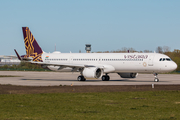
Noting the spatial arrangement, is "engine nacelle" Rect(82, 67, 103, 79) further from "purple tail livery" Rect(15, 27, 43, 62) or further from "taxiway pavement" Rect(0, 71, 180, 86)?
"purple tail livery" Rect(15, 27, 43, 62)

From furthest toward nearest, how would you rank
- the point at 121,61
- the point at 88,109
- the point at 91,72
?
1. the point at 121,61
2. the point at 91,72
3. the point at 88,109

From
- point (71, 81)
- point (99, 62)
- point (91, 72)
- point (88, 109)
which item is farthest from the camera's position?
point (99, 62)

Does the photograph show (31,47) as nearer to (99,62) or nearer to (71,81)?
(71,81)

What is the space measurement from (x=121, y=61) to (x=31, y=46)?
1742cm

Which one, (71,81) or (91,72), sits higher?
(91,72)

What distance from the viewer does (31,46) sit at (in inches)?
2122

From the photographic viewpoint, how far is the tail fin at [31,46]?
A: 53406 millimetres

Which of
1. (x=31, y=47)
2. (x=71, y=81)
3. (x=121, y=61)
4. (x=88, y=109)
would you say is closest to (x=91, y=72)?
(x=71, y=81)

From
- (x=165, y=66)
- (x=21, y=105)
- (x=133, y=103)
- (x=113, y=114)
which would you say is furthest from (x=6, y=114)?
(x=165, y=66)

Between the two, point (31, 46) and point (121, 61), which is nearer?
point (121, 61)

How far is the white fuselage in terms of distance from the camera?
43906 mm

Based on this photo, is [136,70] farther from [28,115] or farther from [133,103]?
[28,115]

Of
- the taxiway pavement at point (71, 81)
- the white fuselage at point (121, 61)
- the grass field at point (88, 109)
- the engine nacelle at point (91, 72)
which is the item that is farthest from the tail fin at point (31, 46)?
the grass field at point (88, 109)

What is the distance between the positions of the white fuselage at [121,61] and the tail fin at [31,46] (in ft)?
4.67
